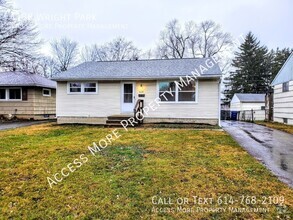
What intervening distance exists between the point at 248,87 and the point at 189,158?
3769 cm

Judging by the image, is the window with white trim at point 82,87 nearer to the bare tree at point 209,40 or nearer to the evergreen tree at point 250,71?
the bare tree at point 209,40

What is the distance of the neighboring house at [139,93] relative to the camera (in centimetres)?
1163

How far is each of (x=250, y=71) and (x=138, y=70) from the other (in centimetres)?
3216

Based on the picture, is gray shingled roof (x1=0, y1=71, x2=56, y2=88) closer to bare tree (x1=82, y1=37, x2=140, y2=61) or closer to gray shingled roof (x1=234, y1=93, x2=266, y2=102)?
bare tree (x1=82, y1=37, x2=140, y2=61)

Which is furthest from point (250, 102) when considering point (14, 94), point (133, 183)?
point (133, 183)

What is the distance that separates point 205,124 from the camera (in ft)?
38.3

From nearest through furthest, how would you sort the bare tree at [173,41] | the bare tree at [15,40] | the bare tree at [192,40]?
the bare tree at [15,40] → the bare tree at [192,40] → the bare tree at [173,41]

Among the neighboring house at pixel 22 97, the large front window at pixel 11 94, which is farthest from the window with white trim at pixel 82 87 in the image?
the large front window at pixel 11 94

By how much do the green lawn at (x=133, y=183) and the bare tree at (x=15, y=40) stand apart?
960cm

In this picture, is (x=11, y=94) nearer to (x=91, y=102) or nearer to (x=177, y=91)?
(x=91, y=102)

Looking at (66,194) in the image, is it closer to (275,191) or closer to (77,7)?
(275,191)

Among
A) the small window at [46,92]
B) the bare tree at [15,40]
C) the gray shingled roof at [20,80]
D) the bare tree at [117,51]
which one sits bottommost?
the small window at [46,92]

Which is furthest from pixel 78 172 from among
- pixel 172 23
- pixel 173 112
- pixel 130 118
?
pixel 172 23

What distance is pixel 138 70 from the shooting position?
13086mm
